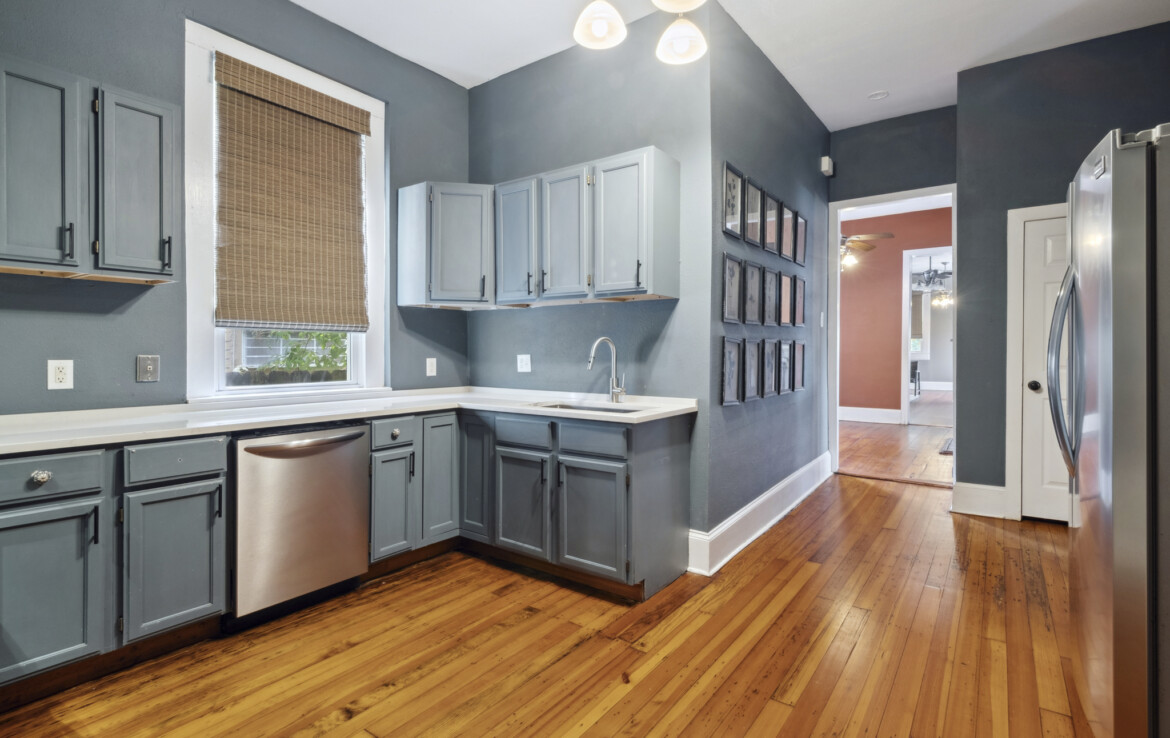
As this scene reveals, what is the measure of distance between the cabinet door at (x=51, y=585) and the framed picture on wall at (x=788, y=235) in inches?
151

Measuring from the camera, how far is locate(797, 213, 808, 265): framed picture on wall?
4266 mm

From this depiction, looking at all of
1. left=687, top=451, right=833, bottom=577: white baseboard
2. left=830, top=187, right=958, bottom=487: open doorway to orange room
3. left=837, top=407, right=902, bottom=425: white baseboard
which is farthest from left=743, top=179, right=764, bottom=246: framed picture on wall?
left=837, top=407, right=902, bottom=425: white baseboard

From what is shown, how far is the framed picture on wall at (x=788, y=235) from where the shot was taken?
3920 millimetres

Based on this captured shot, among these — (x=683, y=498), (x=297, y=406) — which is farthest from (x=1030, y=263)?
(x=297, y=406)

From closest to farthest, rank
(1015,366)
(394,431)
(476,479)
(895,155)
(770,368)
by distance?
(394,431) < (476,479) < (770,368) < (1015,366) < (895,155)

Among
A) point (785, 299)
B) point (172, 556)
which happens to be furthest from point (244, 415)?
point (785, 299)

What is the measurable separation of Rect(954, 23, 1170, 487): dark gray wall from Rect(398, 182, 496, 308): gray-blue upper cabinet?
128 inches

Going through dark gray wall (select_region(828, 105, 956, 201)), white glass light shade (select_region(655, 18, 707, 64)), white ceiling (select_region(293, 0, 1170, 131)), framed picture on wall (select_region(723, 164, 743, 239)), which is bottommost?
framed picture on wall (select_region(723, 164, 743, 239))

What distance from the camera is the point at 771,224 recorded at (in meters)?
3.72

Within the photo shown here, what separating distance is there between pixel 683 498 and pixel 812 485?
2.11 m

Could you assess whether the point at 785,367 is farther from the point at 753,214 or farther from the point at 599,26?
the point at 599,26

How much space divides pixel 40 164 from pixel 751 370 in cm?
329

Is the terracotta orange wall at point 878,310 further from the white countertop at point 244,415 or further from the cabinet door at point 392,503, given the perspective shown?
the cabinet door at point 392,503

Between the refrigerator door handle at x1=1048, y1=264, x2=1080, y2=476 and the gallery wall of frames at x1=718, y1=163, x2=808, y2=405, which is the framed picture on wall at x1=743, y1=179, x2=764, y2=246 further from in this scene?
the refrigerator door handle at x1=1048, y1=264, x2=1080, y2=476
